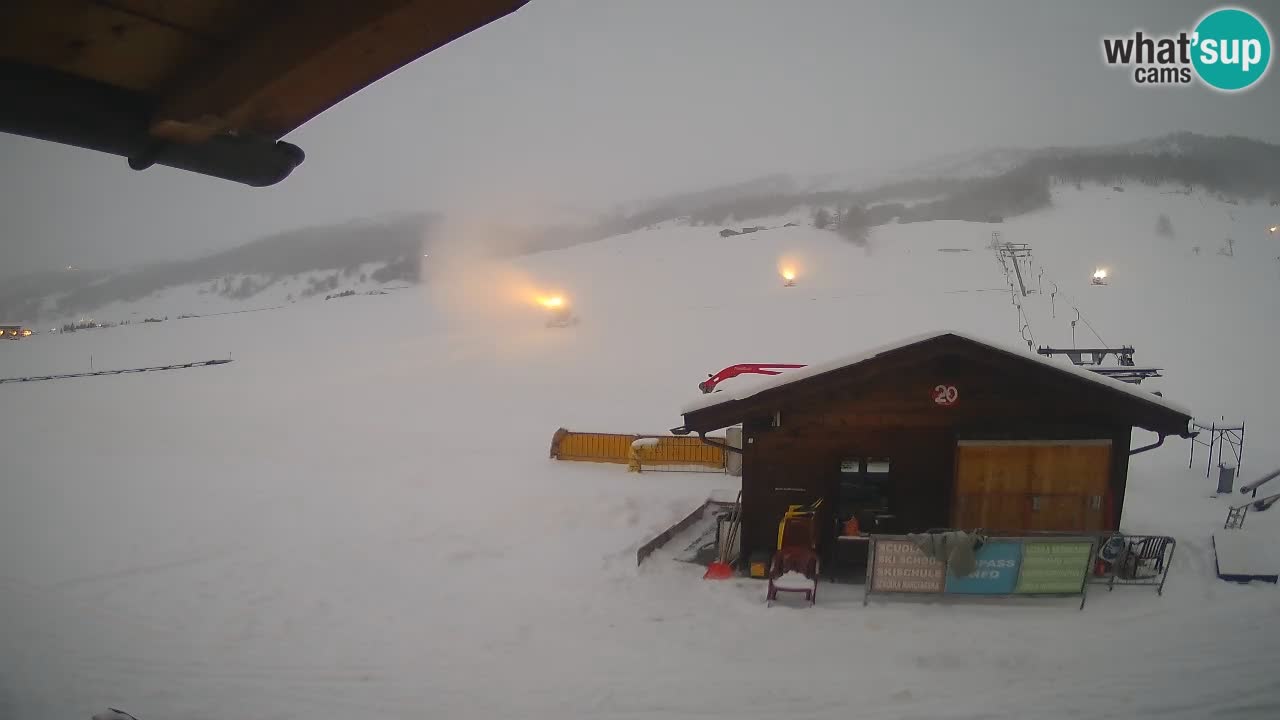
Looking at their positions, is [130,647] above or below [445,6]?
below

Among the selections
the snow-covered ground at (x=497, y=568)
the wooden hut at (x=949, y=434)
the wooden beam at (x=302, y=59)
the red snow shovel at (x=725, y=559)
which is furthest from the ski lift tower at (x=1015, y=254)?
the wooden beam at (x=302, y=59)

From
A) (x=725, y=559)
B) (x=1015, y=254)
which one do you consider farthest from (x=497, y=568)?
(x=1015, y=254)

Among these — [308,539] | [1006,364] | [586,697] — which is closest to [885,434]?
[1006,364]

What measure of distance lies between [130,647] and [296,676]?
3093 mm

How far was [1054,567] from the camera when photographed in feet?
30.1

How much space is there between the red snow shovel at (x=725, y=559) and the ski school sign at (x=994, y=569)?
96.2 inches

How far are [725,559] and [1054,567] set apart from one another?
5.13 metres

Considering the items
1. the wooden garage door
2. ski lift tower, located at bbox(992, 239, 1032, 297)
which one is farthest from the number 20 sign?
ski lift tower, located at bbox(992, 239, 1032, 297)

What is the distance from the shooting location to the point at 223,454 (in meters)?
22.6

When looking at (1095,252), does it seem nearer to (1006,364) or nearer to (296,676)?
(1006,364)

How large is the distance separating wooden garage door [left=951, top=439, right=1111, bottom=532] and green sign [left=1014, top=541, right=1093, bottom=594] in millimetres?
1601

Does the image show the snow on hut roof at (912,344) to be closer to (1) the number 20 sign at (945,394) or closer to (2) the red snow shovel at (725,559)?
(1) the number 20 sign at (945,394)

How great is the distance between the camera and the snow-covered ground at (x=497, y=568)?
760 cm

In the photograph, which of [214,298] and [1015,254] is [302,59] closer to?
[1015,254]
